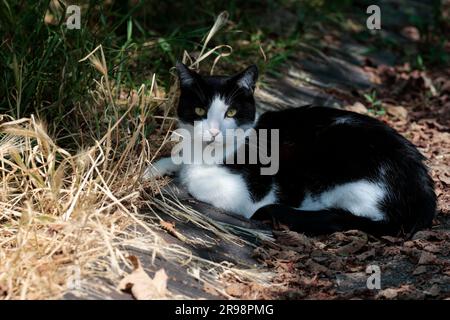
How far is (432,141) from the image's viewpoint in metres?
4.72

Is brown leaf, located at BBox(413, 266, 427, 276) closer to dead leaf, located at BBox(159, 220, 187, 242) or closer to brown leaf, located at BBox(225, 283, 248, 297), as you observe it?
brown leaf, located at BBox(225, 283, 248, 297)

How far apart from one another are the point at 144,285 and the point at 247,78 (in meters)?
1.44

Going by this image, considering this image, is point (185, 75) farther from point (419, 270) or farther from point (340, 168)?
point (419, 270)

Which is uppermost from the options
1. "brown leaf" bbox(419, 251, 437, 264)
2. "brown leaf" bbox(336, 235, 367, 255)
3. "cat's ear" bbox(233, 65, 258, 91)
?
"cat's ear" bbox(233, 65, 258, 91)

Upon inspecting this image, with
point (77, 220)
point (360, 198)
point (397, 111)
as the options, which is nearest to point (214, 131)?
point (360, 198)

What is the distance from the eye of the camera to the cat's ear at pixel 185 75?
138 inches

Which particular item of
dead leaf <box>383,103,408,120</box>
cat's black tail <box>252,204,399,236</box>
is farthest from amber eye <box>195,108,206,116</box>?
dead leaf <box>383,103,408,120</box>

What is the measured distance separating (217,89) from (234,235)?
76 cm

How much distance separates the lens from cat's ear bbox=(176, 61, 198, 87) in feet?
11.5

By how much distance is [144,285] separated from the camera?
249 cm

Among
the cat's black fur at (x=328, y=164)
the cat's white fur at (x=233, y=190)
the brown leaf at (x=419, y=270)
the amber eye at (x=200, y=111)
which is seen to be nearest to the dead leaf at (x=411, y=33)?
the cat's black fur at (x=328, y=164)

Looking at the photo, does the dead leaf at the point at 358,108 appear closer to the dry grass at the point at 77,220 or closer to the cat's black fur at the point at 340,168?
the cat's black fur at the point at 340,168

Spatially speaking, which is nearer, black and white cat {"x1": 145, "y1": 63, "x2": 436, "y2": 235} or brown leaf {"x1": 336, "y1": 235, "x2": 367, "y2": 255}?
brown leaf {"x1": 336, "y1": 235, "x2": 367, "y2": 255}

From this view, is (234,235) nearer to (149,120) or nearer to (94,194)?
(94,194)
